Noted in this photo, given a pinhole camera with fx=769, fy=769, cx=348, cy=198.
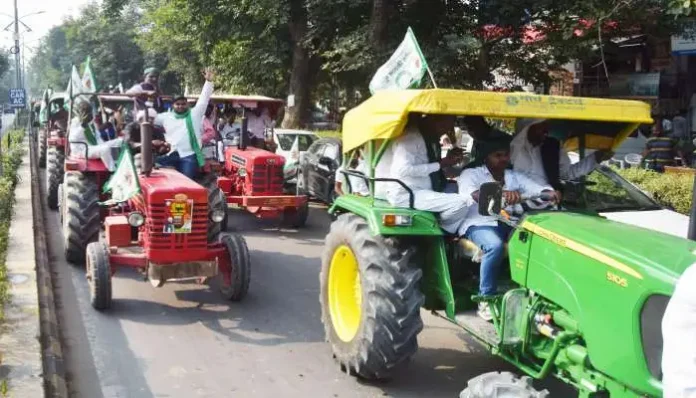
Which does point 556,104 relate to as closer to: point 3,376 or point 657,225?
point 657,225

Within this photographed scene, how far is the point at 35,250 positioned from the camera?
29.8ft

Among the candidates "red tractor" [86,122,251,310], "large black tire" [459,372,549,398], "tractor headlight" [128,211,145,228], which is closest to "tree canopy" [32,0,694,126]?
"red tractor" [86,122,251,310]

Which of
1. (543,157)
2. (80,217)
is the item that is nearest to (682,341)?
(543,157)

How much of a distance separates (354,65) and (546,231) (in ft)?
43.3

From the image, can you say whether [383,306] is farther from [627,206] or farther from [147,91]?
[147,91]

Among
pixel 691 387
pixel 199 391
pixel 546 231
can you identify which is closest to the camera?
pixel 691 387

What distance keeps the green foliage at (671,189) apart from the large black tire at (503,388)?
7.69 meters

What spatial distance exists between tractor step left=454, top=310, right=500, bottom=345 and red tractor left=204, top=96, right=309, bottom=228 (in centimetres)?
672

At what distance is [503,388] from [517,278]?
1.08 m

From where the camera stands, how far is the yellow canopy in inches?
190

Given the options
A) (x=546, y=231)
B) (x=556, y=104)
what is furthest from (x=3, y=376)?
(x=556, y=104)

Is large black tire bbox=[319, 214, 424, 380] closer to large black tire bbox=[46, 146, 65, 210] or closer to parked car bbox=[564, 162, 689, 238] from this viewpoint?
parked car bbox=[564, 162, 689, 238]

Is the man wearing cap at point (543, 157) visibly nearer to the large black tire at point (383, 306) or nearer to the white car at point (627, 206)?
the large black tire at point (383, 306)

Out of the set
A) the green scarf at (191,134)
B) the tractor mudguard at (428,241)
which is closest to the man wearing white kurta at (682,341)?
the tractor mudguard at (428,241)
